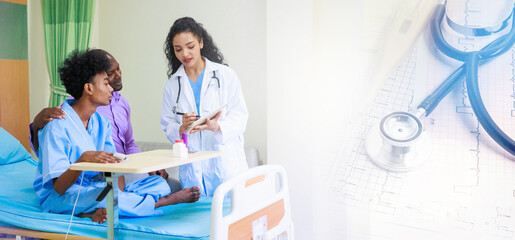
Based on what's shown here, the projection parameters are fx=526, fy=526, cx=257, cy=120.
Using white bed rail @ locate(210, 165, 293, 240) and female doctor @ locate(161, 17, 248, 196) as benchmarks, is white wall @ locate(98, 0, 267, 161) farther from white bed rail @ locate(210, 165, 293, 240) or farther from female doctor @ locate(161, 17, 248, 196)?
white bed rail @ locate(210, 165, 293, 240)

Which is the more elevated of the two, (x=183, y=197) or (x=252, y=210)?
(x=252, y=210)

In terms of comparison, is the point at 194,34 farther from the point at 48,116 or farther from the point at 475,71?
the point at 475,71

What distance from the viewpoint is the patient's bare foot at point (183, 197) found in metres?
2.45

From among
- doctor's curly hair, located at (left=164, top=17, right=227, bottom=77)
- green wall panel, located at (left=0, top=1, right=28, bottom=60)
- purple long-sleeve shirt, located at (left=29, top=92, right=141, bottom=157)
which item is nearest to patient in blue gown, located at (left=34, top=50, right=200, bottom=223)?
purple long-sleeve shirt, located at (left=29, top=92, right=141, bottom=157)

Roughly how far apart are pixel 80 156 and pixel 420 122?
171cm

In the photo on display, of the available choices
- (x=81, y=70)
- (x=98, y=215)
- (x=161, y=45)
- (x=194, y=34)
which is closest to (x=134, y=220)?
(x=98, y=215)

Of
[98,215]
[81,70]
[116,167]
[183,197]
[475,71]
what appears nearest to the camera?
[116,167]

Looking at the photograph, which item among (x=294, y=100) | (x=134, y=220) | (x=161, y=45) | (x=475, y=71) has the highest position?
(x=161, y=45)

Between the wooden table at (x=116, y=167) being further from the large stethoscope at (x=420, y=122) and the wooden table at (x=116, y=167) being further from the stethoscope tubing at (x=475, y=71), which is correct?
the stethoscope tubing at (x=475, y=71)

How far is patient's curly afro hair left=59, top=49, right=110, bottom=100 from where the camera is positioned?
2.37m

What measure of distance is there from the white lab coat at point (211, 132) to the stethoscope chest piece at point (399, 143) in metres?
0.73

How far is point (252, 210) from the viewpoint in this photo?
6.21ft

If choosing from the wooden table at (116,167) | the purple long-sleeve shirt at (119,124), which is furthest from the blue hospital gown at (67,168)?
the purple long-sleeve shirt at (119,124)

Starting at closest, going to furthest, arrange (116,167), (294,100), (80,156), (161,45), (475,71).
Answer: (116,167)
(80,156)
(475,71)
(294,100)
(161,45)
